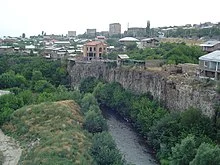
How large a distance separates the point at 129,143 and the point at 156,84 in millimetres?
12572

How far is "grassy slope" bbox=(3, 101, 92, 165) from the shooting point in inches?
1083

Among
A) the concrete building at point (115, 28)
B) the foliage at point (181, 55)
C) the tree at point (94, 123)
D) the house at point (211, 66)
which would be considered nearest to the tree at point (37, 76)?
the foliage at point (181, 55)

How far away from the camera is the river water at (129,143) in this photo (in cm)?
3253

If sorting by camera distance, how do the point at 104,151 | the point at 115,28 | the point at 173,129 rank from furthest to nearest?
the point at 115,28 → the point at 173,129 → the point at 104,151

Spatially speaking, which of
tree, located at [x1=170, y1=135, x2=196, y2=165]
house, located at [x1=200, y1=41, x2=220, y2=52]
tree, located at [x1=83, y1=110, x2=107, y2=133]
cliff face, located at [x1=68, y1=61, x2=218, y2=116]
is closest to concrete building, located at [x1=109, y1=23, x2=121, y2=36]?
cliff face, located at [x1=68, y1=61, x2=218, y2=116]

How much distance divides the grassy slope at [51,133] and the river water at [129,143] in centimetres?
476

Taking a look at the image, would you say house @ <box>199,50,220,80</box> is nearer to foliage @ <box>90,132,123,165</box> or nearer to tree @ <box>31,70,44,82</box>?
foliage @ <box>90,132,123,165</box>

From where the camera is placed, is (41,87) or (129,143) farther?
(41,87)

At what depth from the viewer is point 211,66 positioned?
39.7 meters

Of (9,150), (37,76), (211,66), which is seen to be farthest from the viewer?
(37,76)

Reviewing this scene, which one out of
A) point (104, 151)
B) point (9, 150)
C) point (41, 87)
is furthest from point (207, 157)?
point (41, 87)

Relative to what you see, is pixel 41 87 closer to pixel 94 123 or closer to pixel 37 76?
pixel 37 76

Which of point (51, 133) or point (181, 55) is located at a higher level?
point (181, 55)

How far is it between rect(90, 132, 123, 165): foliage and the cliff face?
1130 cm
